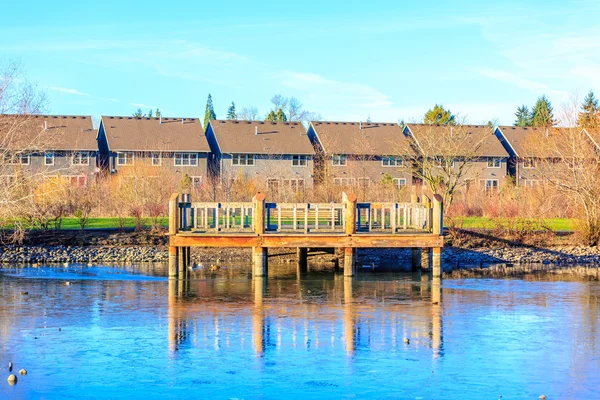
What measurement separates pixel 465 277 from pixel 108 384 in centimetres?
1725

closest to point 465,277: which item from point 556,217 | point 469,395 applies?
point 469,395

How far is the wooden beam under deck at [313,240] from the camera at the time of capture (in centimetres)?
2709

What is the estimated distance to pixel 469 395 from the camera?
13.4 metres

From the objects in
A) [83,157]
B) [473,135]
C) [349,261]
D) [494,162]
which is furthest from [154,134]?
[349,261]

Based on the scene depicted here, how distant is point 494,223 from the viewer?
41031 millimetres

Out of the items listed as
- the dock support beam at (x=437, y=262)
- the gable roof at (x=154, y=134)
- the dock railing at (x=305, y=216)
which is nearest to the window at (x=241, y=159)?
the gable roof at (x=154, y=134)

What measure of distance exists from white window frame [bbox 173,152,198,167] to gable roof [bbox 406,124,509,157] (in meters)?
19.7

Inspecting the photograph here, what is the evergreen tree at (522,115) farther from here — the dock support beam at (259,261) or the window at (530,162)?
the dock support beam at (259,261)

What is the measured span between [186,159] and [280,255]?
42.5m

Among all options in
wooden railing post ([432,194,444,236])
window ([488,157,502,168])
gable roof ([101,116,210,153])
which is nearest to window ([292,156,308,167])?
gable roof ([101,116,210,153])

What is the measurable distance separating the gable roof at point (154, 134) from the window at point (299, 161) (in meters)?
7.86

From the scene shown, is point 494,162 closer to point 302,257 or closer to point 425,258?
point 425,258

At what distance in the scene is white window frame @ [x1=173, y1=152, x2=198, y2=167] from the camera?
7506cm

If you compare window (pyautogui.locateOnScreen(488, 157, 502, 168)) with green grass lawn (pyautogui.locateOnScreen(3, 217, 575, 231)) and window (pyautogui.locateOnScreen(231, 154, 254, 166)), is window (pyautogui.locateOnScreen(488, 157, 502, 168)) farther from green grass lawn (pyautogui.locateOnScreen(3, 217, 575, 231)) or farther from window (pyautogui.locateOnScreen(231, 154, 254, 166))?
green grass lawn (pyautogui.locateOnScreen(3, 217, 575, 231))
